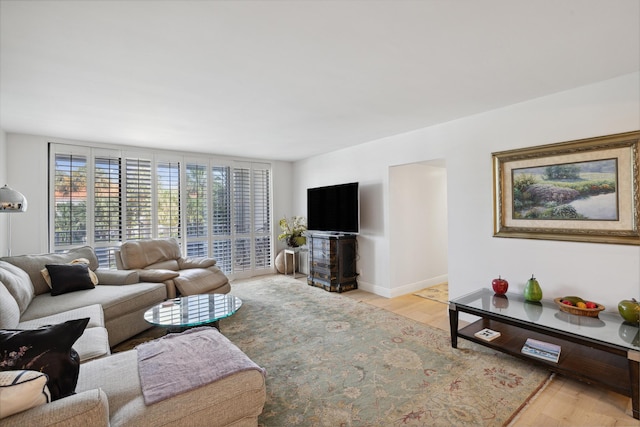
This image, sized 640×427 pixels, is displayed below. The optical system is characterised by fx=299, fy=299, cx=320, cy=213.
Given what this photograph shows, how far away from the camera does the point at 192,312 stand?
2879 millimetres

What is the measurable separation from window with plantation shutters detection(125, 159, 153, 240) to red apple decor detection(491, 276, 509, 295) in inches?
199

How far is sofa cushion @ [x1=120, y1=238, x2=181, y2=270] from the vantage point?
410 centimetres

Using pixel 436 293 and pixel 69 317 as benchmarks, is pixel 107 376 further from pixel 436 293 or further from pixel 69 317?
pixel 436 293

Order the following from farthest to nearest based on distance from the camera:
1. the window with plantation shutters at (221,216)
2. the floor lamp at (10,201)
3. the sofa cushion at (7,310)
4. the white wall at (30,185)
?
the window with plantation shutters at (221,216)
the white wall at (30,185)
the floor lamp at (10,201)
the sofa cushion at (7,310)

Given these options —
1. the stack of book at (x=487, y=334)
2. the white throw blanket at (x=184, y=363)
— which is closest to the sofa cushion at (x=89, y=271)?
the white throw blanket at (x=184, y=363)

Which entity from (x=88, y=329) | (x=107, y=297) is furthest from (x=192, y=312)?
(x=107, y=297)

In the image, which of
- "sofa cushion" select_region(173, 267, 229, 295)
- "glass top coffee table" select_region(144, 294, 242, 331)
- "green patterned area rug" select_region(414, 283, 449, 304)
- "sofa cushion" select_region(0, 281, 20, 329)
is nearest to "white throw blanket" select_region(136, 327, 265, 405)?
"glass top coffee table" select_region(144, 294, 242, 331)

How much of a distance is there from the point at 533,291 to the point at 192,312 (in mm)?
3235

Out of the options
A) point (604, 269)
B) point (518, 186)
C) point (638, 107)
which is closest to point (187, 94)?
point (518, 186)

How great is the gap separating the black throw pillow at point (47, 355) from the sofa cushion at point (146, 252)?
284 cm

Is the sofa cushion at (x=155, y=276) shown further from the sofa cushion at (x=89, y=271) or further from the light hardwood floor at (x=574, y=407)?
the light hardwood floor at (x=574, y=407)

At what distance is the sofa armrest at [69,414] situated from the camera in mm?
1113

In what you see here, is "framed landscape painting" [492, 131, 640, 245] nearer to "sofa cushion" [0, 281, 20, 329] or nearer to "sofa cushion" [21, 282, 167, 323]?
"sofa cushion" [21, 282, 167, 323]

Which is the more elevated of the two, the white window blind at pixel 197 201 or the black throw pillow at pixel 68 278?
the white window blind at pixel 197 201
